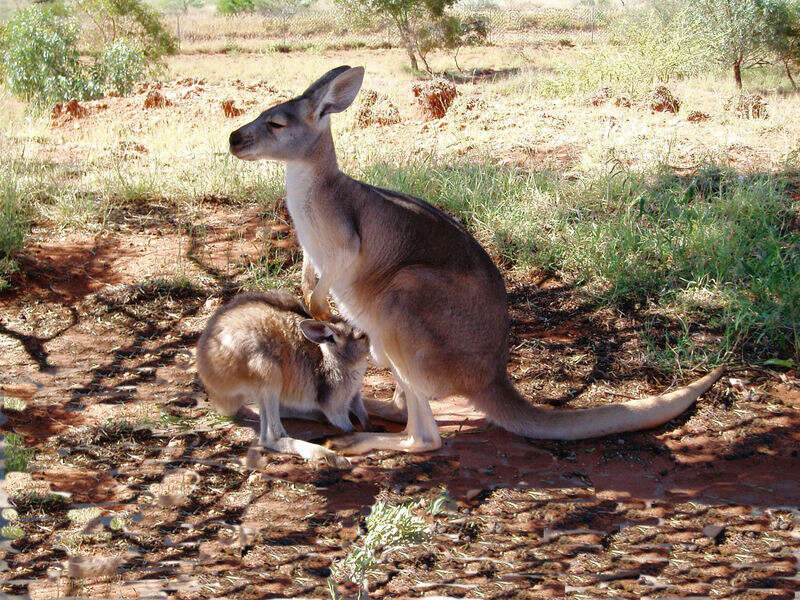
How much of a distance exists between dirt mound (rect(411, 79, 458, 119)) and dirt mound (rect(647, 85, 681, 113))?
124 inches

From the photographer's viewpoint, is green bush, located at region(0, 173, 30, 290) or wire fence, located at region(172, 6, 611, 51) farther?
wire fence, located at region(172, 6, 611, 51)

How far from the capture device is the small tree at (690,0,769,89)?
63.4 ft

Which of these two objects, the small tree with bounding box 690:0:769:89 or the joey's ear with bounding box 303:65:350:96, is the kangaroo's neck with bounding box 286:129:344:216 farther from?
the small tree with bounding box 690:0:769:89

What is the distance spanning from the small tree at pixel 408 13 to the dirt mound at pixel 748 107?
49.4ft

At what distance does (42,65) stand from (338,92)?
46.0 ft

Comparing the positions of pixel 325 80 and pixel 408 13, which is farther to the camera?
pixel 408 13

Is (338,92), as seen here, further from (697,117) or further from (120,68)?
A: (120,68)

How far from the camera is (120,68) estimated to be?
16.7 meters

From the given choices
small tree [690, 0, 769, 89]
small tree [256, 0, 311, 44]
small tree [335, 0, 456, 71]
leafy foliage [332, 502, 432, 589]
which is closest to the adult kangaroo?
leafy foliage [332, 502, 432, 589]

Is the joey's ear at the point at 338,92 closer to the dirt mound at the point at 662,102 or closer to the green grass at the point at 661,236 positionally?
the green grass at the point at 661,236

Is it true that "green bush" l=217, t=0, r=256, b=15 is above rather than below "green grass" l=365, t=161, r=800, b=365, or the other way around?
above

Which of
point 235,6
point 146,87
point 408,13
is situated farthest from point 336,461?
point 235,6

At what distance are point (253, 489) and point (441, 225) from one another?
1.71m

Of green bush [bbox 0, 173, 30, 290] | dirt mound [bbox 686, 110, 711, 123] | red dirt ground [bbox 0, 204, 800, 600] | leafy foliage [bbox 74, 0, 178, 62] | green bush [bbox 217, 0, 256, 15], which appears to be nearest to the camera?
red dirt ground [bbox 0, 204, 800, 600]
